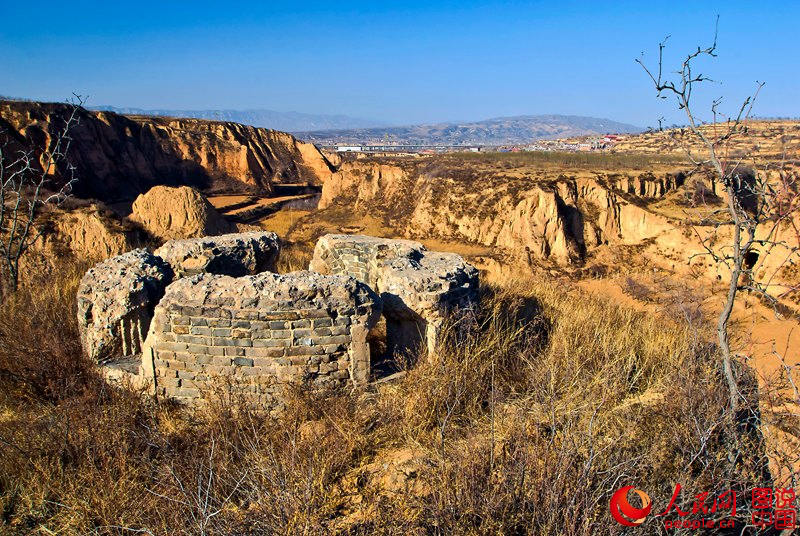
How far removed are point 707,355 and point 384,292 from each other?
4.00 m

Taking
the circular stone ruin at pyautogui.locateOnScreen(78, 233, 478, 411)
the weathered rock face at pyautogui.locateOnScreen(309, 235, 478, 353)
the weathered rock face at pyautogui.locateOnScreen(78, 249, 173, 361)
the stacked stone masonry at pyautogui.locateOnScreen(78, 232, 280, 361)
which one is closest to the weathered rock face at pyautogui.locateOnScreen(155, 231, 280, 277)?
the stacked stone masonry at pyautogui.locateOnScreen(78, 232, 280, 361)

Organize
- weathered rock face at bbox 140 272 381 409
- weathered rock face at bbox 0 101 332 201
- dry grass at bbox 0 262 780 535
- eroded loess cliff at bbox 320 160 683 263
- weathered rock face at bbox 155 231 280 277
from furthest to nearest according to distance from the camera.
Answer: weathered rock face at bbox 0 101 332 201, eroded loess cliff at bbox 320 160 683 263, weathered rock face at bbox 155 231 280 277, weathered rock face at bbox 140 272 381 409, dry grass at bbox 0 262 780 535

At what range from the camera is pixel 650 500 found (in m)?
2.98

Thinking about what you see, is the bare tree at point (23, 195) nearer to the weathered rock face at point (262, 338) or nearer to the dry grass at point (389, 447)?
the dry grass at point (389, 447)

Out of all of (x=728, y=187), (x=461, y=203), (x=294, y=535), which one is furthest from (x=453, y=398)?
(x=461, y=203)

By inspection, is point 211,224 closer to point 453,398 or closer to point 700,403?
point 453,398

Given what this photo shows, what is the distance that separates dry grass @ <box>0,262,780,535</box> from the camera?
2984mm

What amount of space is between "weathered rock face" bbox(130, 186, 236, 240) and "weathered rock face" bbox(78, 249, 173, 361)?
1074 centimetres

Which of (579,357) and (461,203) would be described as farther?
(461,203)

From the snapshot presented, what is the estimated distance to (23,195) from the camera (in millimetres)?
17031

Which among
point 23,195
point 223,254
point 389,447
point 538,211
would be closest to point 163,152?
point 23,195
